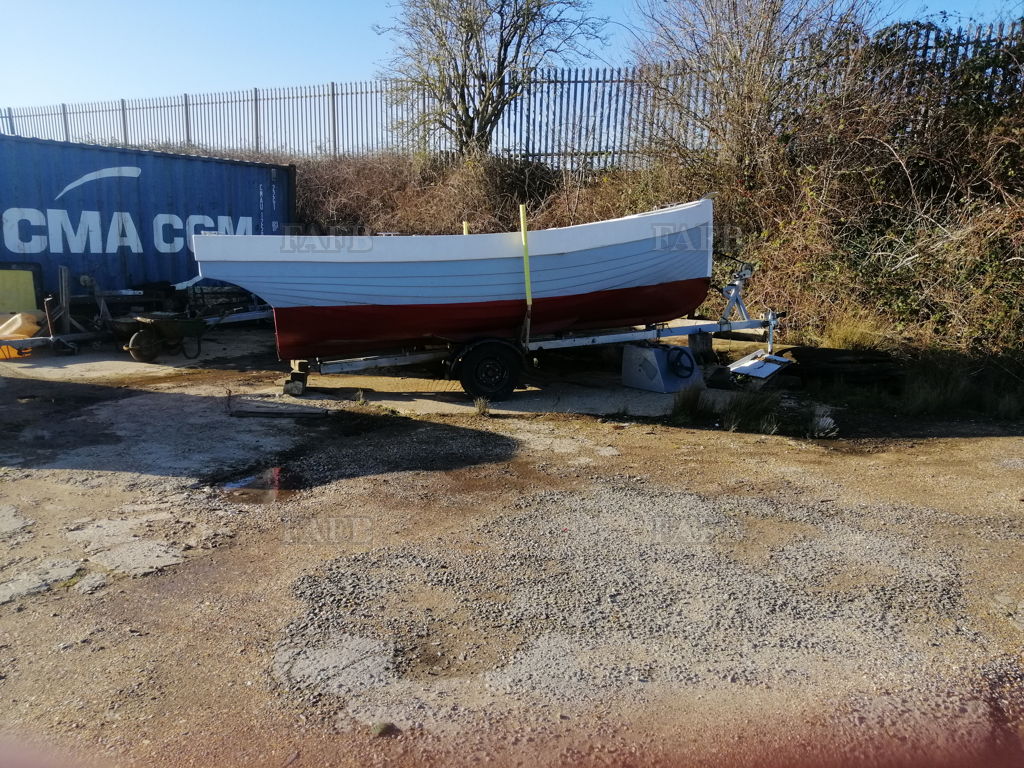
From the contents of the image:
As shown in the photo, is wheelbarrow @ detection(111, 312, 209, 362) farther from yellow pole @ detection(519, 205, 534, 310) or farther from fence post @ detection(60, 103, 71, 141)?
fence post @ detection(60, 103, 71, 141)

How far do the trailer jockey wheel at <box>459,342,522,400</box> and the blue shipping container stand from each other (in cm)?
673

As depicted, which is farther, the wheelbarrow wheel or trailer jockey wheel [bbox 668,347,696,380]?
the wheelbarrow wheel

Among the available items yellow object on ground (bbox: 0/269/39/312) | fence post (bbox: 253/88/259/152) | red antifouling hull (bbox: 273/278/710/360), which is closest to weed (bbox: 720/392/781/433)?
red antifouling hull (bbox: 273/278/710/360)

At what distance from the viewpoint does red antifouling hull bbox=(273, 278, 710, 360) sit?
7355 millimetres

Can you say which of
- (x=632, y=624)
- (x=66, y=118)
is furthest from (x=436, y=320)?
(x=66, y=118)

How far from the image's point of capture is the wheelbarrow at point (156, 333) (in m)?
9.57

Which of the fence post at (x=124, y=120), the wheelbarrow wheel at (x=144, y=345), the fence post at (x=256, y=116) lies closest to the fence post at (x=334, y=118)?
the fence post at (x=256, y=116)

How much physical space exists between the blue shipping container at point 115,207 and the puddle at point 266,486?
7319mm

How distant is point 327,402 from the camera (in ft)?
24.8

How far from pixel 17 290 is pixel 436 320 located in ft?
21.0

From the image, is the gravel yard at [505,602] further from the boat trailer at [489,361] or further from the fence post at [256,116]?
the fence post at [256,116]

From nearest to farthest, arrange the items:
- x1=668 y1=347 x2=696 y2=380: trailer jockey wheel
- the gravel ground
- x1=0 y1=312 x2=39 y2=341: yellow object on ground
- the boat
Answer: the gravel ground < the boat < x1=668 y1=347 x2=696 y2=380: trailer jockey wheel < x1=0 y1=312 x2=39 y2=341: yellow object on ground

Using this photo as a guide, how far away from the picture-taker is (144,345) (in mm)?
9547

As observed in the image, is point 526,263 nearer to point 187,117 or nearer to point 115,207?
point 115,207
